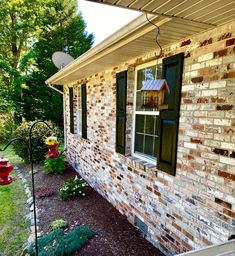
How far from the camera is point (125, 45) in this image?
2613 mm

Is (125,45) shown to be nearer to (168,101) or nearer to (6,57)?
(168,101)

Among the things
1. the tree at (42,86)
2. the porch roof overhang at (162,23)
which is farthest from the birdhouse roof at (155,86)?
the tree at (42,86)

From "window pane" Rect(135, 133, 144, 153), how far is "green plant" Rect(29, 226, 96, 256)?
1.49 meters

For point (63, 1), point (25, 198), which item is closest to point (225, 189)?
point (25, 198)

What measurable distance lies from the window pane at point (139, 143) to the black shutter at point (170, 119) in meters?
0.71

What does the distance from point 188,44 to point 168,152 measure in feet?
4.22

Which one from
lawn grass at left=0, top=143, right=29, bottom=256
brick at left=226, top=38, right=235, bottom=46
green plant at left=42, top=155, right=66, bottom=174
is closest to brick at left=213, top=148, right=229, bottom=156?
brick at left=226, top=38, right=235, bottom=46

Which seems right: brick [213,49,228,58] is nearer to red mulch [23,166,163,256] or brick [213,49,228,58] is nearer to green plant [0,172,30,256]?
red mulch [23,166,163,256]

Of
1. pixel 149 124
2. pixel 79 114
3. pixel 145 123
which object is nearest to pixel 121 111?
pixel 145 123

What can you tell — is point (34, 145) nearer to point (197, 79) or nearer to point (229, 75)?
point (197, 79)

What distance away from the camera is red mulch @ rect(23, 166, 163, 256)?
2828 millimetres

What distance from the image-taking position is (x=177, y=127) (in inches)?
95.0

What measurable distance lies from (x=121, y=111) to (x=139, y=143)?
0.65 metres

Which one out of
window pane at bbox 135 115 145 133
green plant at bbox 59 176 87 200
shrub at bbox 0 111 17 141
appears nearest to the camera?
window pane at bbox 135 115 145 133
